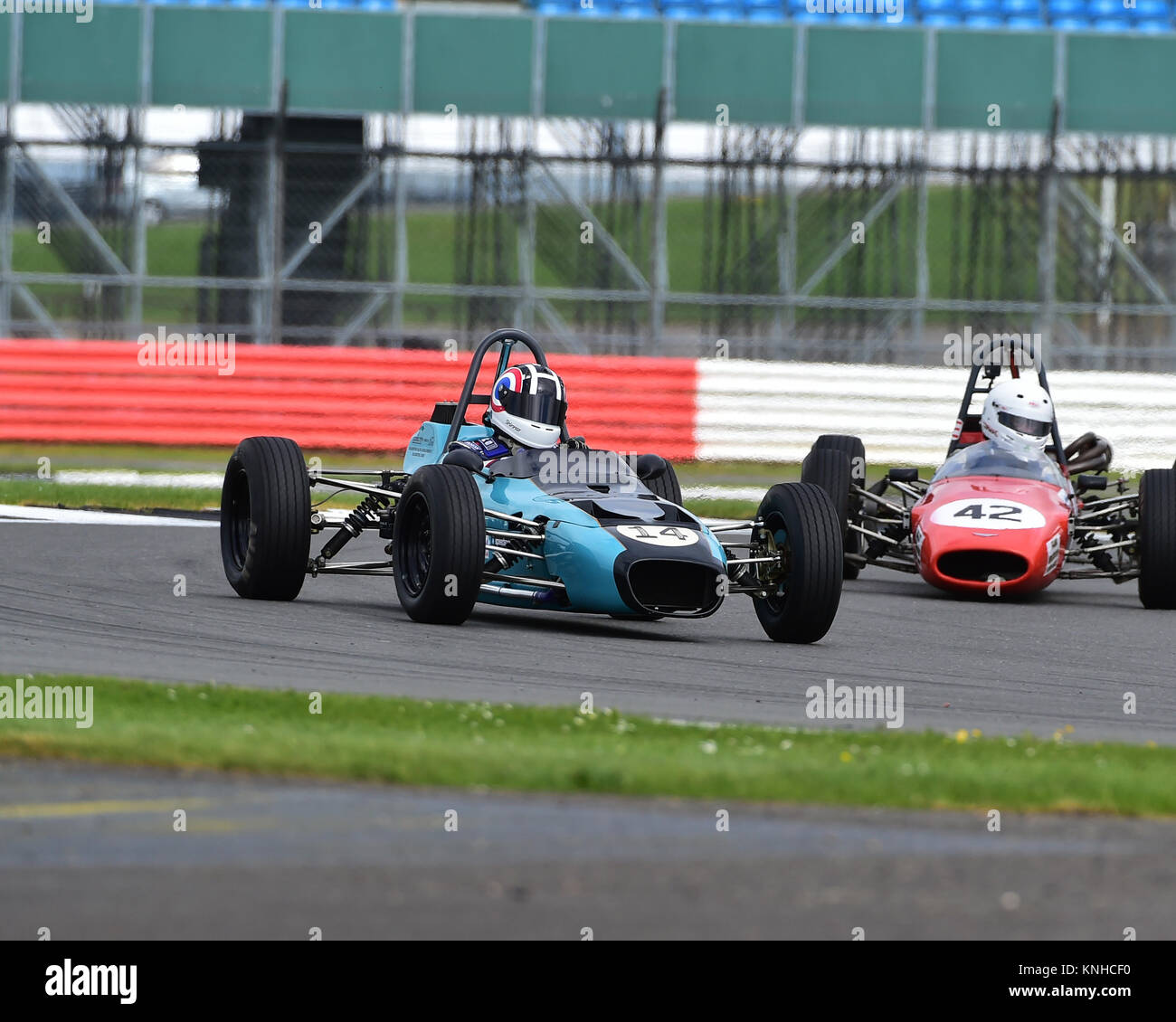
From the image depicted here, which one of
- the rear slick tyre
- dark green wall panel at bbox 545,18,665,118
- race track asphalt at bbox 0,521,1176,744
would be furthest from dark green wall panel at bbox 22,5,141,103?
the rear slick tyre

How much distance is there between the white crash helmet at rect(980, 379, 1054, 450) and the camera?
14172mm

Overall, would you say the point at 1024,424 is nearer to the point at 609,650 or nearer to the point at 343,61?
the point at 609,650

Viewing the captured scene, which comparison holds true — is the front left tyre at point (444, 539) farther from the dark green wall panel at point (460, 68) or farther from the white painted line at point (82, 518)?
the dark green wall panel at point (460, 68)

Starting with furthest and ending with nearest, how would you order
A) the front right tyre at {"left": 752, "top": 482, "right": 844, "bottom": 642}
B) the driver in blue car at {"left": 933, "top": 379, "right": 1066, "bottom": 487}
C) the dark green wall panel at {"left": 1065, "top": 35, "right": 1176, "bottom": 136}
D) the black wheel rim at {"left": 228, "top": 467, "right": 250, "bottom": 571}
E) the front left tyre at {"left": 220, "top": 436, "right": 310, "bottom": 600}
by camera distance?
the dark green wall panel at {"left": 1065, "top": 35, "right": 1176, "bottom": 136} < the driver in blue car at {"left": 933, "top": 379, "right": 1066, "bottom": 487} < the black wheel rim at {"left": 228, "top": 467, "right": 250, "bottom": 571} < the front left tyre at {"left": 220, "top": 436, "right": 310, "bottom": 600} < the front right tyre at {"left": 752, "top": 482, "right": 844, "bottom": 642}

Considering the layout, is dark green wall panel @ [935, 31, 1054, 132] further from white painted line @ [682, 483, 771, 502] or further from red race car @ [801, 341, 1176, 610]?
red race car @ [801, 341, 1176, 610]

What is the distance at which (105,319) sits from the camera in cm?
2394

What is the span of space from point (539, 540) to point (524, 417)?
43.0 inches

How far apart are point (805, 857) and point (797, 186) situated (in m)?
18.4

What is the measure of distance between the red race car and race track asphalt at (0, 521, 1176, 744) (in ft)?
Answer: 0.86

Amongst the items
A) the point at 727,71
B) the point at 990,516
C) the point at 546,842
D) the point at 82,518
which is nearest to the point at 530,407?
the point at 990,516

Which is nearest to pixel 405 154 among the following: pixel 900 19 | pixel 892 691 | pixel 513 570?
pixel 900 19

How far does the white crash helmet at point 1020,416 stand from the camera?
14.2 meters

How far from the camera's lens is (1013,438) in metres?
14.2

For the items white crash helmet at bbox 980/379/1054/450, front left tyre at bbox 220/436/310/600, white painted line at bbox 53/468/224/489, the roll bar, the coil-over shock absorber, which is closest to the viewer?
front left tyre at bbox 220/436/310/600
